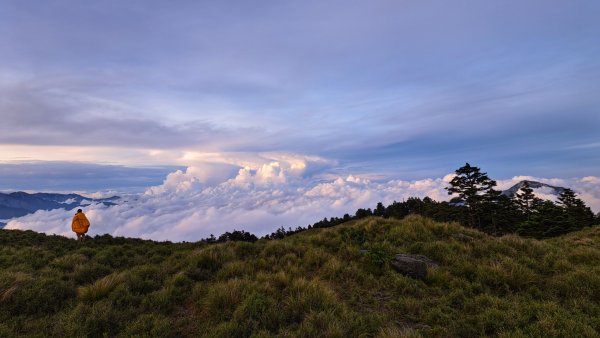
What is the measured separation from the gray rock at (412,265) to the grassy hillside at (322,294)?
1.15ft

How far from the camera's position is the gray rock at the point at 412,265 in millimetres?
9656

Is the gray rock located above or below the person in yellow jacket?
below

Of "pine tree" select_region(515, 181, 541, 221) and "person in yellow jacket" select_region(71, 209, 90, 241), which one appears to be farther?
"pine tree" select_region(515, 181, 541, 221)

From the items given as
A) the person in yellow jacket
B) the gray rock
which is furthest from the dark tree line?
the gray rock

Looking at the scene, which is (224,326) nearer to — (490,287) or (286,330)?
(286,330)

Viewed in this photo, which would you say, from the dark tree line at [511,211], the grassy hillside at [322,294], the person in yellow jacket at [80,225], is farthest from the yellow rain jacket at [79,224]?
the dark tree line at [511,211]

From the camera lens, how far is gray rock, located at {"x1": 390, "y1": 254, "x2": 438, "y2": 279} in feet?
31.7

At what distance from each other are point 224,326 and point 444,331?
4.61 meters

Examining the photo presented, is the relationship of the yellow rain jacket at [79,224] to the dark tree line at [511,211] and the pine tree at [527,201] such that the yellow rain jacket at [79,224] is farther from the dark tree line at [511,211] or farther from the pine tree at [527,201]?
the pine tree at [527,201]

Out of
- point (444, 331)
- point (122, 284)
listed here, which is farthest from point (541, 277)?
point (122, 284)

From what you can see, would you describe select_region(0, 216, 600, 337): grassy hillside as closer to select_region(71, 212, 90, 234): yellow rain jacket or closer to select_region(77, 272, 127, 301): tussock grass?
select_region(77, 272, 127, 301): tussock grass

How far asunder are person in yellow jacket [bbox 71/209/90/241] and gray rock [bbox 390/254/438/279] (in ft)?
62.7

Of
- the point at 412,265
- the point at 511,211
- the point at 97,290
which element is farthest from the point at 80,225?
the point at 511,211

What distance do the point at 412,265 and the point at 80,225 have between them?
19.9 metres
